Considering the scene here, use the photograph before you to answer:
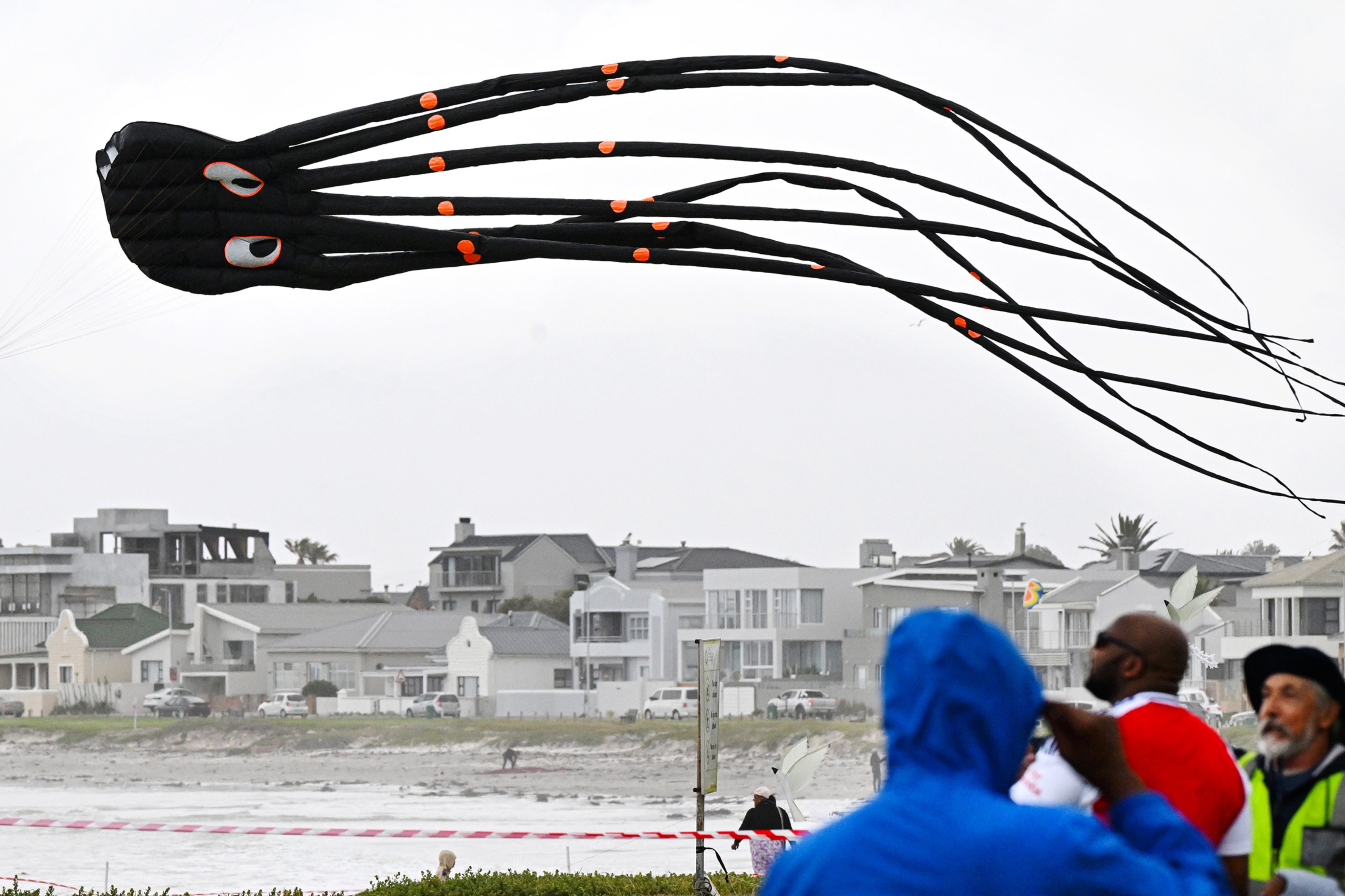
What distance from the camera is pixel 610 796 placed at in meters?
39.4

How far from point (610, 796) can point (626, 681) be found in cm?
2370

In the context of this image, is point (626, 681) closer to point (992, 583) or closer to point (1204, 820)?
point (992, 583)

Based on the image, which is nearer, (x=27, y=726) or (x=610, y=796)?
(x=610, y=796)

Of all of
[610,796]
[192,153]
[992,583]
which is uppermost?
[192,153]

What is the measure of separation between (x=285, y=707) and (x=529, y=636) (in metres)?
11.2

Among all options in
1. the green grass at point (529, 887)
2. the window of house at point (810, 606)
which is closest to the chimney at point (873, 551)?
the window of house at point (810, 606)

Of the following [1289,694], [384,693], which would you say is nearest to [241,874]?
[1289,694]

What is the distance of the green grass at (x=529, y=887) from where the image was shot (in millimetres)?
12414

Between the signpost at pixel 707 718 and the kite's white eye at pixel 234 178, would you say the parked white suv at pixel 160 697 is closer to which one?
the signpost at pixel 707 718

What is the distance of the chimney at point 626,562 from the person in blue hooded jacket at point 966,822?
71613 mm

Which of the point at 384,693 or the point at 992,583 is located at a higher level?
the point at 992,583

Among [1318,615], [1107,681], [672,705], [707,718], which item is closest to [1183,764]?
[1107,681]

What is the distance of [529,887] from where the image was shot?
12.5m

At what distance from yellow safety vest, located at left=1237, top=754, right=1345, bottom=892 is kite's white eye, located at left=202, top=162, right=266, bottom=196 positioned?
491cm
